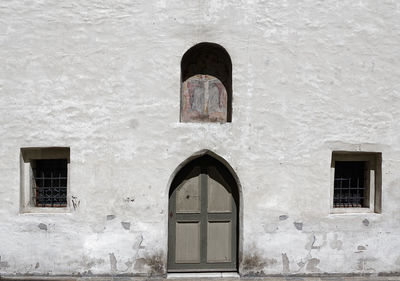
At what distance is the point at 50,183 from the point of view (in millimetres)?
5160

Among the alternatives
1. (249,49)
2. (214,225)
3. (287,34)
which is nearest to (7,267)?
(214,225)

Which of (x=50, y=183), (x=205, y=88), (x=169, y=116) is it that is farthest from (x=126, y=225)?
(x=205, y=88)

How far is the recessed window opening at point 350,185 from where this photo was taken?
5.25 metres

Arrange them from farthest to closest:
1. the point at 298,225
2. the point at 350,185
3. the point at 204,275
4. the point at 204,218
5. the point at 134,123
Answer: the point at 350,185 < the point at 204,218 < the point at 204,275 < the point at 298,225 < the point at 134,123

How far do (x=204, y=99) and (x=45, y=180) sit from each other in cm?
268

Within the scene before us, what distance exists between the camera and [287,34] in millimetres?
4914

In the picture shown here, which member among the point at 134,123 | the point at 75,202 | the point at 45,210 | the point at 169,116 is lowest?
the point at 45,210

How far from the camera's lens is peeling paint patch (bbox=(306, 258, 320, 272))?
16.3 feet

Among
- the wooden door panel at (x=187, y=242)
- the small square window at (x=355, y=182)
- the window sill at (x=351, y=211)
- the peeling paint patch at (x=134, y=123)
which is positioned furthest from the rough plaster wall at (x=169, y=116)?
the wooden door panel at (x=187, y=242)

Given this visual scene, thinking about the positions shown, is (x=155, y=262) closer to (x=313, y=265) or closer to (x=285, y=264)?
(x=285, y=264)

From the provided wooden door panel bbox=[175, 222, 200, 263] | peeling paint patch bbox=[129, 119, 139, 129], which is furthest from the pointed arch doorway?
peeling paint patch bbox=[129, 119, 139, 129]

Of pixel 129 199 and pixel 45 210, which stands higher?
pixel 129 199

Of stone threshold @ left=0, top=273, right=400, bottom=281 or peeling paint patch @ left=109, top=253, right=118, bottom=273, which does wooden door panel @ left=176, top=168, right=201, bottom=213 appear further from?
peeling paint patch @ left=109, top=253, right=118, bottom=273

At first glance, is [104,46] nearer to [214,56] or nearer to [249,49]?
[214,56]
